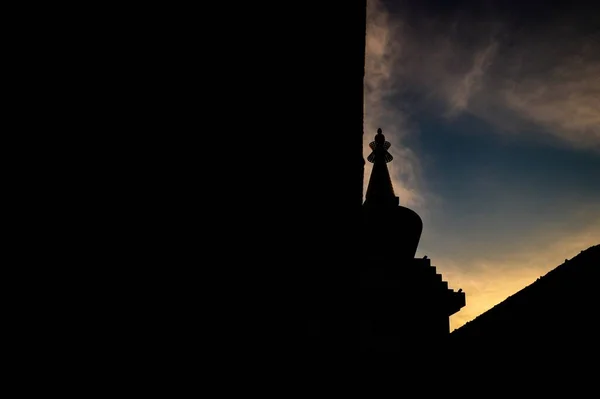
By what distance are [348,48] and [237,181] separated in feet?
5.45

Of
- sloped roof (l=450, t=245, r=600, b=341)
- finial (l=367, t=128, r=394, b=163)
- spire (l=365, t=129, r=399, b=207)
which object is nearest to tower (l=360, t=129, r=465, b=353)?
spire (l=365, t=129, r=399, b=207)

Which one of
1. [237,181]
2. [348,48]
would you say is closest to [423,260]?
[348,48]

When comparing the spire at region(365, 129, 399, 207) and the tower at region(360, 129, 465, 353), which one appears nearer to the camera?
the tower at region(360, 129, 465, 353)

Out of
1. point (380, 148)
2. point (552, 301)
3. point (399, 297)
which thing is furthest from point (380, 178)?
point (552, 301)

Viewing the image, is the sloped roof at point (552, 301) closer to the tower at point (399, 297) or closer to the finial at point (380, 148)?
the tower at point (399, 297)

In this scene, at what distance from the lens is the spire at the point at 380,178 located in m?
17.2

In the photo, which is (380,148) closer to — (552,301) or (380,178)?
(380,178)

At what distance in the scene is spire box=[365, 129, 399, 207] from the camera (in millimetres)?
17203

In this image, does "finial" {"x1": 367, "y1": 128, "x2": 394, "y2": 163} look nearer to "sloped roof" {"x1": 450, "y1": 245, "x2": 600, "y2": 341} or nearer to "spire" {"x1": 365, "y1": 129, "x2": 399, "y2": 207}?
"spire" {"x1": 365, "y1": 129, "x2": 399, "y2": 207}

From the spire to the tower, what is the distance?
181 cm

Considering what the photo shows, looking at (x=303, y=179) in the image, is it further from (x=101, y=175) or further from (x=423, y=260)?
(x=423, y=260)

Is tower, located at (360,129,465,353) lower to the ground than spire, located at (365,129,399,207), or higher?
lower

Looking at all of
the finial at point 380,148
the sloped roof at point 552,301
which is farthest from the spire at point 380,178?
the sloped roof at point 552,301

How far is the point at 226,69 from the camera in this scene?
1541mm
